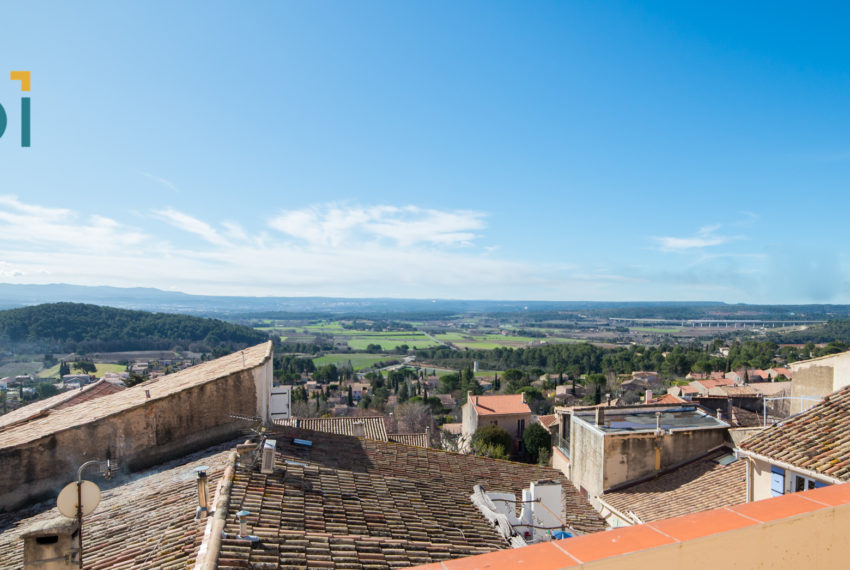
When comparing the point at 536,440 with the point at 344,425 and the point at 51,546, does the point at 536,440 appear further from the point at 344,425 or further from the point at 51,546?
the point at 51,546

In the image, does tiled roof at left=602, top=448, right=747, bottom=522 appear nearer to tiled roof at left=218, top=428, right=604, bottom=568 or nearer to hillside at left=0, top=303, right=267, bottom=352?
tiled roof at left=218, top=428, right=604, bottom=568

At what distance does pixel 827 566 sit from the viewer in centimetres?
213

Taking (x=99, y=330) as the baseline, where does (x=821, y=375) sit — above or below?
above

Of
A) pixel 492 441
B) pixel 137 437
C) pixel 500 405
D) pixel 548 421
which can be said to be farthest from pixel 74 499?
pixel 500 405

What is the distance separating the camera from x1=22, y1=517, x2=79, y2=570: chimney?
4504 mm

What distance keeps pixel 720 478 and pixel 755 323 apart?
8750 inches

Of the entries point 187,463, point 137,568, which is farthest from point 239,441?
point 137,568

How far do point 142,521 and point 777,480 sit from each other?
958cm

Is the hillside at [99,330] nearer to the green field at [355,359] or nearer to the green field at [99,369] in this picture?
the green field at [99,369]

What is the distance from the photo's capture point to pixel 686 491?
11773mm

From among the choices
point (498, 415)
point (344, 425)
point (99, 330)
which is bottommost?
point (498, 415)

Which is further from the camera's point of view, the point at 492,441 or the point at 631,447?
the point at 492,441

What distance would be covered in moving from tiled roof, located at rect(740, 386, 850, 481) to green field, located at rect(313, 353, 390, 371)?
87.6 m

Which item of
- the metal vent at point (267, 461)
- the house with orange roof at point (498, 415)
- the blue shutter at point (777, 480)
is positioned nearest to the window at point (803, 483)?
the blue shutter at point (777, 480)
